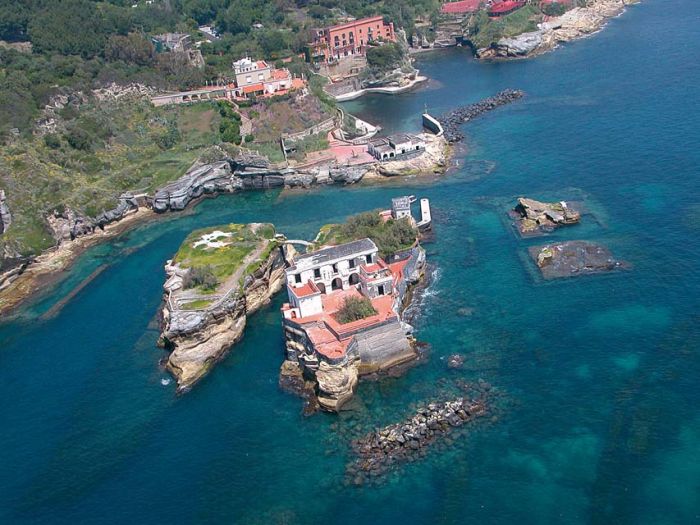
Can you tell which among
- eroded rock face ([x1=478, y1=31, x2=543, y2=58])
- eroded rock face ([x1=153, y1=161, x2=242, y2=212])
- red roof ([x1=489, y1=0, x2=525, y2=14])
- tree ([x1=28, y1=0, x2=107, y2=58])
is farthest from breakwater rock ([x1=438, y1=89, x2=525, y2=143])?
tree ([x1=28, y1=0, x2=107, y2=58])

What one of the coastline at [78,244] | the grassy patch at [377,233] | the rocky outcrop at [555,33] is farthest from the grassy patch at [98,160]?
the rocky outcrop at [555,33]

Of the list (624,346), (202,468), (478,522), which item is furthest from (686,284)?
(202,468)

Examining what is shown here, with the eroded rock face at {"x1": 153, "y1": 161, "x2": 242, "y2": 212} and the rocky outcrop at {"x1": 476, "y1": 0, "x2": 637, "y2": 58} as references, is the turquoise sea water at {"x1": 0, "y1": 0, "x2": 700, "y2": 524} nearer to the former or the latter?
the eroded rock face at {"x1": 153, "y1": 161, "x2": 242, "y2": 212}

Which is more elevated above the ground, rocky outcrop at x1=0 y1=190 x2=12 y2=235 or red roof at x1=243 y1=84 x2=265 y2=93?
red roof at x1=243 y1=84 x2=265 y2=93

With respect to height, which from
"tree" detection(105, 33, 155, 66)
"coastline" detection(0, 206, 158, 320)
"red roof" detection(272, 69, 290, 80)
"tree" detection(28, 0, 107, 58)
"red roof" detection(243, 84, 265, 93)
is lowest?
"coastline" detection(0, 206, 158, 320)

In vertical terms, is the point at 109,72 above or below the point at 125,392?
above

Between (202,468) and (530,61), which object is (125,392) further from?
(530,61)

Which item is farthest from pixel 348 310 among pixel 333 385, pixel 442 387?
pixel 442 387
